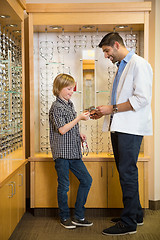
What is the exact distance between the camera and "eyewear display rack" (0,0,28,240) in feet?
9.32

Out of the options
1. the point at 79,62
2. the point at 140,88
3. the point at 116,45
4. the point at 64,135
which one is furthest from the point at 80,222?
the point at 79,62

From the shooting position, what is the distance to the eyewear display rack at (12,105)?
2842 mm

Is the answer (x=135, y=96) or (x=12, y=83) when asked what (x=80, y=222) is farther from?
(x=12, y=83)

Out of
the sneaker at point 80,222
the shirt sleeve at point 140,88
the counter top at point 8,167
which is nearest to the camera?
the counter top at point 8,167

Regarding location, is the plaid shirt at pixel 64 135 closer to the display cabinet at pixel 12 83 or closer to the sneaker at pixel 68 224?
A: the display cabinet at pixel 12 83

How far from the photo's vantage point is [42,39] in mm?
3873

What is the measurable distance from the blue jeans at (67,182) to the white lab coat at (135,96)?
558 millimetres

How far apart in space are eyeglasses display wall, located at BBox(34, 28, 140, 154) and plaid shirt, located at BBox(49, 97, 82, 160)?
0.67 meters

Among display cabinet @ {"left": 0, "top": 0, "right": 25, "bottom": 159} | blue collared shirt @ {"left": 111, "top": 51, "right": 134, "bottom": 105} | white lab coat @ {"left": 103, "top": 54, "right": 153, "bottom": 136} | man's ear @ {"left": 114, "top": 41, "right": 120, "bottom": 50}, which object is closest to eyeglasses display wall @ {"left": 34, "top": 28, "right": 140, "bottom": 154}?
display cabinet @ {"left": 0, "top": 0, "right": 25, "bottom": 159}

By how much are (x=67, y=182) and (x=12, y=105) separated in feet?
3.07

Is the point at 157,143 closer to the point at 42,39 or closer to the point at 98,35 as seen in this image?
the point at 98,35

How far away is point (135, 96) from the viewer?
9.27 ft

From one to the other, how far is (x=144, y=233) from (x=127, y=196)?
0.41 m

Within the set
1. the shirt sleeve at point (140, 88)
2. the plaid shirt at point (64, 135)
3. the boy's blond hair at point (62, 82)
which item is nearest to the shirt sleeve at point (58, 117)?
the plaid shirt at point (64, 135)
